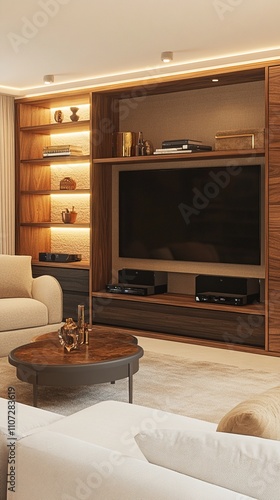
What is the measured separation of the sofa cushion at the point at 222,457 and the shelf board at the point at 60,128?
18.7 ft

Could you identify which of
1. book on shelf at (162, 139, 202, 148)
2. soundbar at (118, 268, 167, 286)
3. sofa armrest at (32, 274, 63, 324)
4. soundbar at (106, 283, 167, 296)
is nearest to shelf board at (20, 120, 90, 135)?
book on shelf at (162, 139, 202, 148)

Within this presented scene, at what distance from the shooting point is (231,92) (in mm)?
6195

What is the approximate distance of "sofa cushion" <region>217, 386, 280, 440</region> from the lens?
152cm

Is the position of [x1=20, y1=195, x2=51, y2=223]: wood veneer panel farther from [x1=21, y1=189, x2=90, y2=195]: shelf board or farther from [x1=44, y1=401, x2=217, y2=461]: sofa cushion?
[x1=44, y1=401, x2=217, y2=461]: sofa cushion

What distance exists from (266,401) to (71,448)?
19.6 inches

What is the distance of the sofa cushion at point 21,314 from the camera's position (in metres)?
5.16

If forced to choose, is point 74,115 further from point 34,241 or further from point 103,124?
point 34,241

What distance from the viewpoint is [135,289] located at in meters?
6.50

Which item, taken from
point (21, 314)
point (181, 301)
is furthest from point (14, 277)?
point (181, 301)

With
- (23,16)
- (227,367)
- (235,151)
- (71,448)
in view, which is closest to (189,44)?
(235,151)

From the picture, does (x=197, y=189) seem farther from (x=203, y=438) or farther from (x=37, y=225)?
(x=203, y=438)

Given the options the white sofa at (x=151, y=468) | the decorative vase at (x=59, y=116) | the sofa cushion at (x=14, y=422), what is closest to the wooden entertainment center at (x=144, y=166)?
the decorative vase at (x=59, y=116)

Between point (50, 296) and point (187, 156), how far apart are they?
184cm

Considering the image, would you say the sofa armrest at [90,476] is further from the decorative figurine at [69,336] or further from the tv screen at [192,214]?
the tv screen at [192,214]
